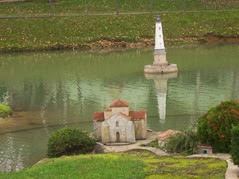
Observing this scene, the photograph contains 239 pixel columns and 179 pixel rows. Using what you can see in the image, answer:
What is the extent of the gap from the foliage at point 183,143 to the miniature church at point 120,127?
330 cm

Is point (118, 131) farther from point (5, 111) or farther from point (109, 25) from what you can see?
point (109, 25)

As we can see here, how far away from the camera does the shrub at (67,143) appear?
28562 mm

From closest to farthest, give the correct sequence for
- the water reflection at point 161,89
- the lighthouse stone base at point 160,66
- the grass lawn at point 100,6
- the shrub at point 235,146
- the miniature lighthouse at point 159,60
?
the shrub at point 235,146 → the water reflection at point 161,89 → the miniature lighthouse at point 159,60 → the lighthouse stone base at point 160,66 → the grass lawn at point 100,6

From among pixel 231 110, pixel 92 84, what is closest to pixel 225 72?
pixel 92 84

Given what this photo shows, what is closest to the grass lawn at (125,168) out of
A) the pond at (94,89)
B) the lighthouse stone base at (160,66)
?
the pond at (94,89)

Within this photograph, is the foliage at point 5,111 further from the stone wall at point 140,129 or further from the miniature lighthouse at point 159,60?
the miniature lighthouse at point 159,60

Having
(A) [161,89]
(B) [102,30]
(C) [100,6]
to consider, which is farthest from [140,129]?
(C) [100,6]

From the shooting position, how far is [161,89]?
48.0 m

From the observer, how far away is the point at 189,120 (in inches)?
1471

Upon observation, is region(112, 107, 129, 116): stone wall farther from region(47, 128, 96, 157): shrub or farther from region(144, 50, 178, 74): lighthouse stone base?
region(144, 50, 178, 74): lighthouse stone base

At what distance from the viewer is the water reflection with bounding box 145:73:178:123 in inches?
1563

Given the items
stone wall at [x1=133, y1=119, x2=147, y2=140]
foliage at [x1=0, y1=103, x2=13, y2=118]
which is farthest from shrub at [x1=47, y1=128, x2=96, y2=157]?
foliage at [x1=0, y1=103, x2=13, y2=118]

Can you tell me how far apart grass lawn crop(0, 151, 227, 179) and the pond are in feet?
13.8

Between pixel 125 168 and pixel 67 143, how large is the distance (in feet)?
18.7
